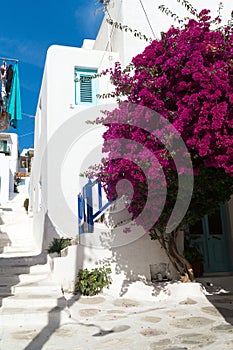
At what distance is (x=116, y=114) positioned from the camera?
7.55 metres

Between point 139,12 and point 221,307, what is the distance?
9.73 metres

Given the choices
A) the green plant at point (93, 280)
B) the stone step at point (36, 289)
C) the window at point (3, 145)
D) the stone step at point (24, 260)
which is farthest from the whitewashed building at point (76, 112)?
the window at point (3, 145)

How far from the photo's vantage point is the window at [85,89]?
470 inches

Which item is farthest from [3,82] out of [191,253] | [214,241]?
[214,241]

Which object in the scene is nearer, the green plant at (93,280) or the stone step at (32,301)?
the stone step at (32,301)

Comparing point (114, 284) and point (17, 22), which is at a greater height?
point (17, 22)

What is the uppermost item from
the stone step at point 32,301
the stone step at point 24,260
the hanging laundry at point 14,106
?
the hanging laundry at point 14,106

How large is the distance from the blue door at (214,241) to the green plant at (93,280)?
331 cm

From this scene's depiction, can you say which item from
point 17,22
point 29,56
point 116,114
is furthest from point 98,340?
point 17,22

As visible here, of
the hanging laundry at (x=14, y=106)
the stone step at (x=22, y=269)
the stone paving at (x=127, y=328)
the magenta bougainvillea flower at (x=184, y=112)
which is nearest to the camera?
the stone paving at (x=127, y=328)

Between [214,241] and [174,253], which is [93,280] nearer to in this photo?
[174,253]

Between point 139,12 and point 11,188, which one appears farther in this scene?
point 11,188

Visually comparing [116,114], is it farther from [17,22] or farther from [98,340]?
[17,22]

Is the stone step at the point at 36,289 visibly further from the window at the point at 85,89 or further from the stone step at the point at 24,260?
the window at the point at 85,89
